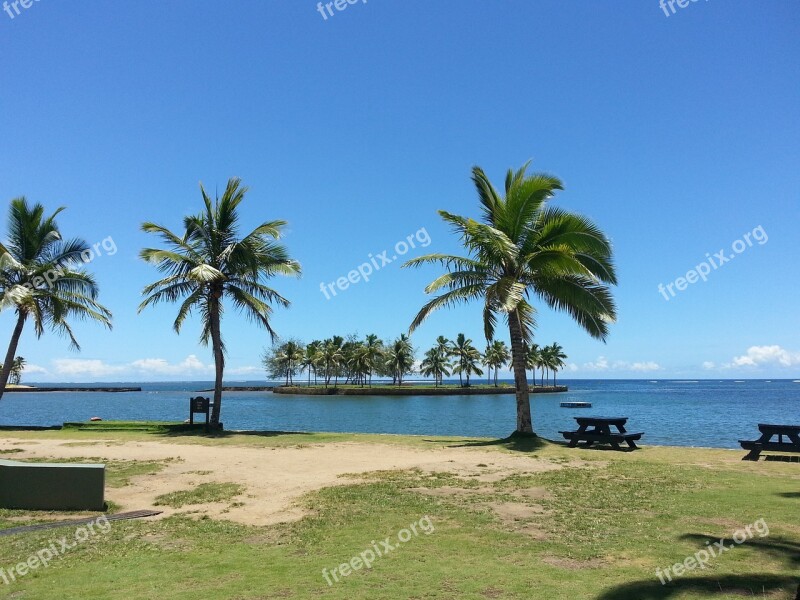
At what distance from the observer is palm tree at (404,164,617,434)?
18453 millimetres

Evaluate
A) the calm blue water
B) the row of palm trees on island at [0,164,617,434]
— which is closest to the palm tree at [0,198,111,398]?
the row of palm trees on island at [0,164,617,434]

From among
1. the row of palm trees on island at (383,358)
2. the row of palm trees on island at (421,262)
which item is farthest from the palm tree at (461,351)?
the row of palm trees on island at (421,262)

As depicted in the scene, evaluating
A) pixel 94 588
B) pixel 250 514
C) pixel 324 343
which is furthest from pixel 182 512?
pixel 324 343

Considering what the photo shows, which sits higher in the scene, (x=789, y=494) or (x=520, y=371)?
(x=520, y=371)

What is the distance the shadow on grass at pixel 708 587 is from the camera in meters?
5.44

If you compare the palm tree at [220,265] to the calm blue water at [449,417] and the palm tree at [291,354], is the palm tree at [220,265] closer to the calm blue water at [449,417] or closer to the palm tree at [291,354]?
the calm blue water at [449,417]

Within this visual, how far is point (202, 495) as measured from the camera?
34.6 feet

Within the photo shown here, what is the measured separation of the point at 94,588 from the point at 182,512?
A: 3496mm

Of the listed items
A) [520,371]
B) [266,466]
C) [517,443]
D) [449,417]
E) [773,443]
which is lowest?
[449,417]

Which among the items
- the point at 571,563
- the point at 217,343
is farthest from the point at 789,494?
the point at 217,343

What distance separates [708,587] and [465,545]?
9.04 feet

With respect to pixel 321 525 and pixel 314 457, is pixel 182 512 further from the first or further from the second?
pixel 314 457

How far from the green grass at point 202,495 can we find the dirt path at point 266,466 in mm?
207

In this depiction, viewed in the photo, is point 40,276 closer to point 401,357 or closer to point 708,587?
point 708,587
